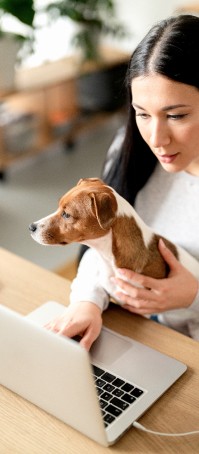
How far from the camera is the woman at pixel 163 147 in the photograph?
1061mm

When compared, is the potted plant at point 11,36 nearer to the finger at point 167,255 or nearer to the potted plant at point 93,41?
the potted plant at point 93,41

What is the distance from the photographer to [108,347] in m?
1.07

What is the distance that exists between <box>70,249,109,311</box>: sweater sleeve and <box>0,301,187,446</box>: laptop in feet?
0.21

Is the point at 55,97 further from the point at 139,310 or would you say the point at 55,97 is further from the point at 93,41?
the point at 139,310

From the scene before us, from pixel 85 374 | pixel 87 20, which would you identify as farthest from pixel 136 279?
pixel 87 20

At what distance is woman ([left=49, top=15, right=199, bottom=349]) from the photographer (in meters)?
1.06

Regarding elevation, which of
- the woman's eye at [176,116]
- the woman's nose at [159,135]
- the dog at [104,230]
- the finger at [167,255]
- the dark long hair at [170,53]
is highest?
the dark long hair at [170,53]

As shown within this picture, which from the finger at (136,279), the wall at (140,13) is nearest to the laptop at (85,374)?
the finger at (136,279)

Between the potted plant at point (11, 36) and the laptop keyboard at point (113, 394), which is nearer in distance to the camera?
the laptop keyboard at point (113, 394)

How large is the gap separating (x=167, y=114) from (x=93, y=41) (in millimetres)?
3026

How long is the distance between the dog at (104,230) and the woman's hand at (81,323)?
0.07m

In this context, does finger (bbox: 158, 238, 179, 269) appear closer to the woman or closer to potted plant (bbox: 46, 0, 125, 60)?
the woman

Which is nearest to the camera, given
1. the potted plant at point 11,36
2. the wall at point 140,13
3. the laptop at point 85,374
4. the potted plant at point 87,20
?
the laptop at point 85,374

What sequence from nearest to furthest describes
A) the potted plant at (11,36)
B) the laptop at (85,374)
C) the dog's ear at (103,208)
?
the laptop at (85,374), the dog's ear at (103,208), the potted plant at (11,36)
